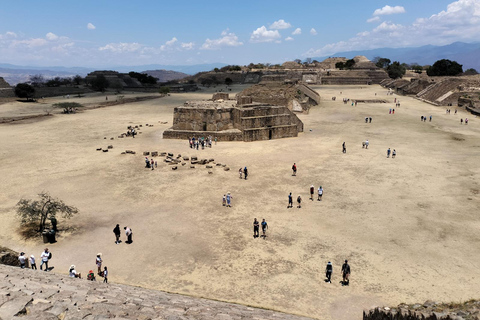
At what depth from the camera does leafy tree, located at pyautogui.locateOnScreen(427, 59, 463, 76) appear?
80.7 metres

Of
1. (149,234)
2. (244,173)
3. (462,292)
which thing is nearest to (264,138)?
(244,173)

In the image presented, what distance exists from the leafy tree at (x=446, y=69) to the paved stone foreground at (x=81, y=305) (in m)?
93.8

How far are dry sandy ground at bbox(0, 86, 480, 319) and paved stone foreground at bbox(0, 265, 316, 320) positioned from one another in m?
3.02

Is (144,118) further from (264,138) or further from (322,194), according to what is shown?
(322,194)

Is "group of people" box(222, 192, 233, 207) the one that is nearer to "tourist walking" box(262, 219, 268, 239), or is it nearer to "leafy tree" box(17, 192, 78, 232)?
"tourist walking" box(262, 219, 268, 239)

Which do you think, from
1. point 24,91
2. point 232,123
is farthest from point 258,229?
point 24,91

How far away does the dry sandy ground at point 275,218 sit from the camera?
1048cm

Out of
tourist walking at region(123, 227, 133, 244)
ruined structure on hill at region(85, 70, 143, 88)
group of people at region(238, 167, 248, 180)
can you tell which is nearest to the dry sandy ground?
tourist walking at region(123, 227, 133, 244)

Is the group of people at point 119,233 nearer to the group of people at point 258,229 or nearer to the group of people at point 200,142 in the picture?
the group of people at point 258,229

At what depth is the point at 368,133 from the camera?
33.1 m

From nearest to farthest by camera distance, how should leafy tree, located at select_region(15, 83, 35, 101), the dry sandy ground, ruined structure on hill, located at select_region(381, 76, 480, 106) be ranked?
the dry sandy ground < ruined structure on hill, located at select_region(381, 76, 480, 106) < leafy tree, located at select_region(15, 83, 35, 101)

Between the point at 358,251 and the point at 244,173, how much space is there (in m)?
→ 9.73

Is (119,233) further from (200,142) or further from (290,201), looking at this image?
(200,142)

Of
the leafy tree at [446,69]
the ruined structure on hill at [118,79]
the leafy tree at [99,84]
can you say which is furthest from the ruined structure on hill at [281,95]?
the ruined structure on hill at [118,79]
